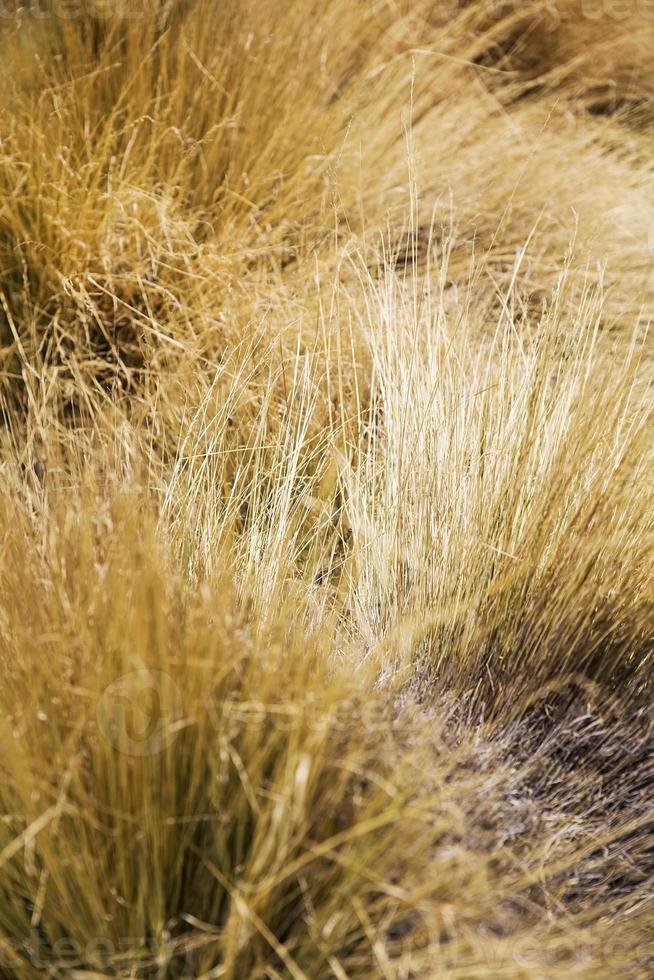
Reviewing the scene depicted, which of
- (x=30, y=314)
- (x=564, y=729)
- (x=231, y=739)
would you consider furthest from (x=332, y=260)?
(x=231, y=739)

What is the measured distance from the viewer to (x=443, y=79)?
254cm

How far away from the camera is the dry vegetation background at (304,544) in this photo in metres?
0.90

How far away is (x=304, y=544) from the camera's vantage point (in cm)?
151

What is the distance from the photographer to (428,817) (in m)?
0.88

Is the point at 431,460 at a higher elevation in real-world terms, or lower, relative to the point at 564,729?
higher

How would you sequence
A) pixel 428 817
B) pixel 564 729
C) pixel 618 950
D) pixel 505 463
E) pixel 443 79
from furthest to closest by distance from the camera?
pixel 443 79, pixel 505 463, pixel 564 729, pixel 618 950, pixel 428 817

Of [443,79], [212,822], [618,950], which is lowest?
[618,950]

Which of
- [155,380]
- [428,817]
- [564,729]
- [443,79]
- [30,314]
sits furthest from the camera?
[443,79]

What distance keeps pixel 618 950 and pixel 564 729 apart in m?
0.27

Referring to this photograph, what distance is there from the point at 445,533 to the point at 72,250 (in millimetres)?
937

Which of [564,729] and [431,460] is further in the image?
[431,460]

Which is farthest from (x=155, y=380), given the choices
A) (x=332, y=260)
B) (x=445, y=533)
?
(x=445, y=533)

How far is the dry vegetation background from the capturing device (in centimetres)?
90

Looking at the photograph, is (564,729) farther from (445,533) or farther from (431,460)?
(431,460)
